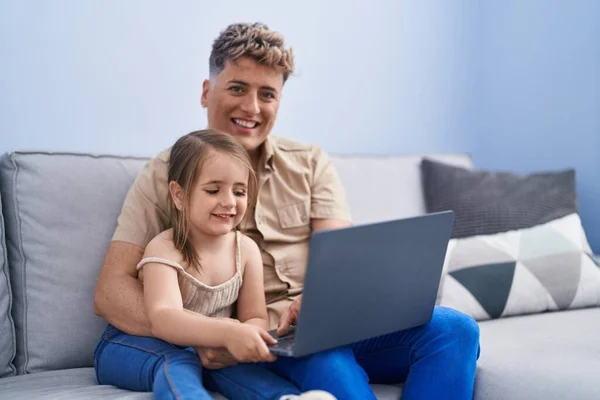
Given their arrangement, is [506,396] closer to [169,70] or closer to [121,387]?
[121,387]

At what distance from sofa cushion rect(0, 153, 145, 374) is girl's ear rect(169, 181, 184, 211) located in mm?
241

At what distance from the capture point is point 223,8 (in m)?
2.18

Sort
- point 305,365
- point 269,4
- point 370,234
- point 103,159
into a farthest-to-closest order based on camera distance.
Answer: point 269,4 < point 103,159 < point 305,365 < point 370,234

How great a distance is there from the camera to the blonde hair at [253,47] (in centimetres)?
163

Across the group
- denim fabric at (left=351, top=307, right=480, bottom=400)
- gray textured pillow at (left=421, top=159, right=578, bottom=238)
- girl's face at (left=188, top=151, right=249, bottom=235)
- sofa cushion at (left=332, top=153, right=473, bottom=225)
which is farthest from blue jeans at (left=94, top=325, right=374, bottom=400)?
gray textured pillow at (left=421, top=159, right=578, bottom=238)

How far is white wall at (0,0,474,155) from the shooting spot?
1.85m

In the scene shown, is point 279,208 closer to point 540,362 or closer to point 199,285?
point 199,285

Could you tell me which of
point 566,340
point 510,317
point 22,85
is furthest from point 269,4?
point 566,340

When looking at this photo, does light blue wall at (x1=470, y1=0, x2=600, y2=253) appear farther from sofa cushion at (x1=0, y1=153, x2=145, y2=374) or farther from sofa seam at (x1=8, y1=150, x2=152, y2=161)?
sofa cushion at (x1=0, y1=153, x2=145, y2=374)

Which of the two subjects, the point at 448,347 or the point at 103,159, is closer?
the point at 448,347

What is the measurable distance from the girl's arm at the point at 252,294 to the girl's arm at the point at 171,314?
16 cm

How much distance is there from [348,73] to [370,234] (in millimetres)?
1520

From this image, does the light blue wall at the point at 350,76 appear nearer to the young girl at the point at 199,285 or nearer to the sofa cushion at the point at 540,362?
the young girl at the point at 199,285

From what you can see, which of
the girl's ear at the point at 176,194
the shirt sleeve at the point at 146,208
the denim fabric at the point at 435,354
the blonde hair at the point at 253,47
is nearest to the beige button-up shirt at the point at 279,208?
the shirt sleeve at the point at 146,208
